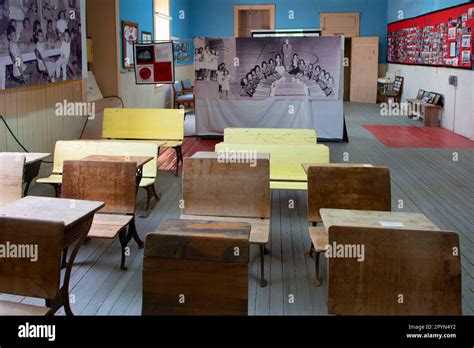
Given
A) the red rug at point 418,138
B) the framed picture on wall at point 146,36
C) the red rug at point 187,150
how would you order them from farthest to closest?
1. the framed picture on wall at point 146,36
2. the red rug at point 418,138
3. the red rug at point 187,150

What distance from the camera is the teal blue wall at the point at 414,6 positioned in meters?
11.3

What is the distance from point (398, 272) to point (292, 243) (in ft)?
7.07

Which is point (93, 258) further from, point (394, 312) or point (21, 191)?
point (394, 312)

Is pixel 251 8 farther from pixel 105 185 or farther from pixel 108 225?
pixel 108 225

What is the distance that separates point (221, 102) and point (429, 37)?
20.0ft

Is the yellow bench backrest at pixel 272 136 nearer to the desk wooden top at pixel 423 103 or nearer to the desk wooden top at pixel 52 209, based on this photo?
Result: the desk wooden top at pixel 52 209

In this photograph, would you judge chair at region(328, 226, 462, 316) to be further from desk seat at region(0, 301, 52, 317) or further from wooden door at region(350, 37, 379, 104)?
wooden door at region(350, 37, 379, 104)

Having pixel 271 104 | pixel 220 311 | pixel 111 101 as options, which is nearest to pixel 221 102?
pixel 271 104

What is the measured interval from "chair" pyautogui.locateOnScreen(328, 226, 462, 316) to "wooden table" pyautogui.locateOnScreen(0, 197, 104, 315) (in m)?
1.38

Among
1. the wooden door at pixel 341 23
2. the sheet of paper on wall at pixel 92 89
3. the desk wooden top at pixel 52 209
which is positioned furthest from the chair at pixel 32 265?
the wooden door at pixel 341 23

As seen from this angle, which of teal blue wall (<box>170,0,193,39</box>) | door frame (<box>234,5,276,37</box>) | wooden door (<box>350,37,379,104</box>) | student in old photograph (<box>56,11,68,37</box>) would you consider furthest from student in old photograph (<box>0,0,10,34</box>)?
wooden door (<box>350,37,379,104</box>)

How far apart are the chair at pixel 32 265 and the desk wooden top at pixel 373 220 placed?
1.39m

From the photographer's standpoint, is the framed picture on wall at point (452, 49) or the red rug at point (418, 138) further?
the framed picture on wall at point (452, 49)
